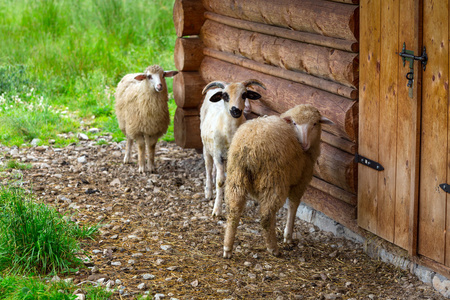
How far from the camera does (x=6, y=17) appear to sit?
48.6ft

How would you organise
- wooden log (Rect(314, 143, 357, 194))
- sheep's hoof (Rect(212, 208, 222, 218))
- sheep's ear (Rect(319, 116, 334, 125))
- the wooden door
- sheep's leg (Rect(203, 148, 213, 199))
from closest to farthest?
the wooden door < sheep's ear (Rect(319, 116, 334, 125)) < wooden log (Rect(314, 143, 357, 194)) < sheep's hoof (Rect(212, 208, 222, 218)) < sheep's leg (Rect(203, 148, 213, 199))

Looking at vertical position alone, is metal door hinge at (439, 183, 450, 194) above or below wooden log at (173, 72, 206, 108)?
above

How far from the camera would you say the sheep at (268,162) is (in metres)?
5.59

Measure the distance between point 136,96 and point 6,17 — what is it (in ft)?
25.7

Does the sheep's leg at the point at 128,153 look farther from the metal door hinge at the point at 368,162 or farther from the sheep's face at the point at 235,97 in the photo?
the metal door hinge at the point at 368,162

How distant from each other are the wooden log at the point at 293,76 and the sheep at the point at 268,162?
12.9 inches

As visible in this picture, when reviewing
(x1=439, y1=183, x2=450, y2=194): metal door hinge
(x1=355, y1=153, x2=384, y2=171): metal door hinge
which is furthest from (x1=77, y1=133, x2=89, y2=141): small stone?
(x1=439, y1=183, x2=450, y2=194): metal door hinge

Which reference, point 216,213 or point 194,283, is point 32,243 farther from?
point 216,213

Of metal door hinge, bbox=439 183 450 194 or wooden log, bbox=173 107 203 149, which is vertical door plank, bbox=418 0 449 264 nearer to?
metal door hinge, bbox=439 183 450 194

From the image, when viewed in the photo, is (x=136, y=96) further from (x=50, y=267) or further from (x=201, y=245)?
(x=50, y=267)

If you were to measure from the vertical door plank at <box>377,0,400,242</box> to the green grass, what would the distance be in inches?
230

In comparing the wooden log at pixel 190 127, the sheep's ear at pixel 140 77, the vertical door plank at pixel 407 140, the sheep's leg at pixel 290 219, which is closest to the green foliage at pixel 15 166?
the sheep's ear at pixel 140 77

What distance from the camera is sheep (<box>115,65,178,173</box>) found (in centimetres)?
852

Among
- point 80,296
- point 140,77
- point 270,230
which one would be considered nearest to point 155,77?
point 140,77
